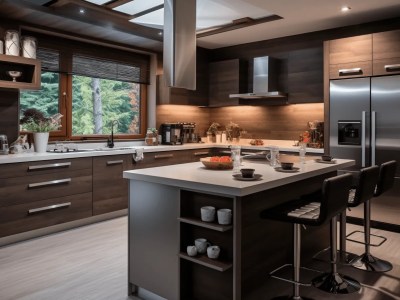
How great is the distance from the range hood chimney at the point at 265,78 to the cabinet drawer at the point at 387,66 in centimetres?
142

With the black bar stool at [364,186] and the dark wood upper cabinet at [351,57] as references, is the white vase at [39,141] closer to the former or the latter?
the black bar stool at [364,186]

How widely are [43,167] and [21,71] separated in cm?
121

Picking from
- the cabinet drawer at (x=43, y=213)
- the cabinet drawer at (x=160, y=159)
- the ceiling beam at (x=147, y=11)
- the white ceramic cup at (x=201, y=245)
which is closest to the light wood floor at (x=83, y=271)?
the cabinet drawer at (x=43, y=213)

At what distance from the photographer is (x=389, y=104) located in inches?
162

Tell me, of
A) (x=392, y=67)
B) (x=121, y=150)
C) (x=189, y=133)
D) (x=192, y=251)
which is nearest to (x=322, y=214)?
(x=192, y=251)

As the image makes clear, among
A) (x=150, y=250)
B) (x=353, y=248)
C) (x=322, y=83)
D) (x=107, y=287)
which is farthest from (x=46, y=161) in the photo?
(x=322, y=83)

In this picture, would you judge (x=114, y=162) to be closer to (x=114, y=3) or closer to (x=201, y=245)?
(x=114, y=3)

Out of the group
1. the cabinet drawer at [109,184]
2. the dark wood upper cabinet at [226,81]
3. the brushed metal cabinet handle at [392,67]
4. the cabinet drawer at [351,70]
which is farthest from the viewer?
the dark wood upper cabinet at [226,81]

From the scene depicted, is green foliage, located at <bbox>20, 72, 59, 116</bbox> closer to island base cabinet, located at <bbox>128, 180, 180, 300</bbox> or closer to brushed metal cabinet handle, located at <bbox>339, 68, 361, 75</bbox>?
island base cabinet, located at <bbox>128, 180, 180, 300</bbox>

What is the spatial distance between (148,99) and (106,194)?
202cm

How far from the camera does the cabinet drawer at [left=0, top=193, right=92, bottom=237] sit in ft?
11.9

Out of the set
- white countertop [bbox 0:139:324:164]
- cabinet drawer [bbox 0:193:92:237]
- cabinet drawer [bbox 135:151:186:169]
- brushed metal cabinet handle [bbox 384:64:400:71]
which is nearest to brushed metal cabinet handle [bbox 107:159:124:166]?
white countertop [bbox 0:139:324:164]

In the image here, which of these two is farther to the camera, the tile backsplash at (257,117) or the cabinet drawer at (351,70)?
the tile backsplash at (257,117)

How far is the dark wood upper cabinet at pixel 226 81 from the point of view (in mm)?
5910
